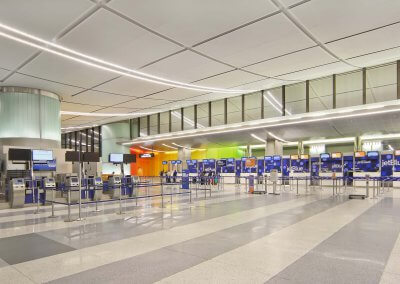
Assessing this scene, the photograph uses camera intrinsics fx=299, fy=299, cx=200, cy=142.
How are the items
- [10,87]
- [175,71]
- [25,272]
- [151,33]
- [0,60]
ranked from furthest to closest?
[10,87], [175,71], [0,60], [151,33], [25,272]

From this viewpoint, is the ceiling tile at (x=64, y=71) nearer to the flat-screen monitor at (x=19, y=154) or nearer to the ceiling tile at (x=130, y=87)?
the ceiling tile at (x=130, y=87)

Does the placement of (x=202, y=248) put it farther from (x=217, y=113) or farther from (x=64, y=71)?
(x=217, y=113)

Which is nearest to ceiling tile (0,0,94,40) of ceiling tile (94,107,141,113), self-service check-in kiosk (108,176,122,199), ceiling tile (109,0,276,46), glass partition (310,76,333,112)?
ceiling tile (109,0,276,46)

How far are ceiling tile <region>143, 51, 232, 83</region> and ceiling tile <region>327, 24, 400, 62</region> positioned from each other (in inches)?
132

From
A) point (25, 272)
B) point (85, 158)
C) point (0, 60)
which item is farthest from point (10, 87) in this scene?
point (25, 272)

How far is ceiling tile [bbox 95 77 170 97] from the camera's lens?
35.5 ft

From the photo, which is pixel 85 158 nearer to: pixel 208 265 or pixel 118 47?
pixel 118 47

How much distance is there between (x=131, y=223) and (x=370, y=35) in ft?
24.4

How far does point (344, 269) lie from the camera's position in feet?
12.6

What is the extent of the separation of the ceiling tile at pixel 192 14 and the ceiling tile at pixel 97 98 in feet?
22.4

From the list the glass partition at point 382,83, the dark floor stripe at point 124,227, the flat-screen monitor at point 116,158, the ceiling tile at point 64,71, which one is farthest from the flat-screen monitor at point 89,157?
the glass partition at point 382,83

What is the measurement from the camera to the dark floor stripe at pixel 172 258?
3.57 meters

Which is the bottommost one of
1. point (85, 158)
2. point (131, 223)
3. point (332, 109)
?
point (131, 223)

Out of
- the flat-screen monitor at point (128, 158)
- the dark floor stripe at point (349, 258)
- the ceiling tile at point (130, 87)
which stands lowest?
the dark floor stripe at point (349, 258)
